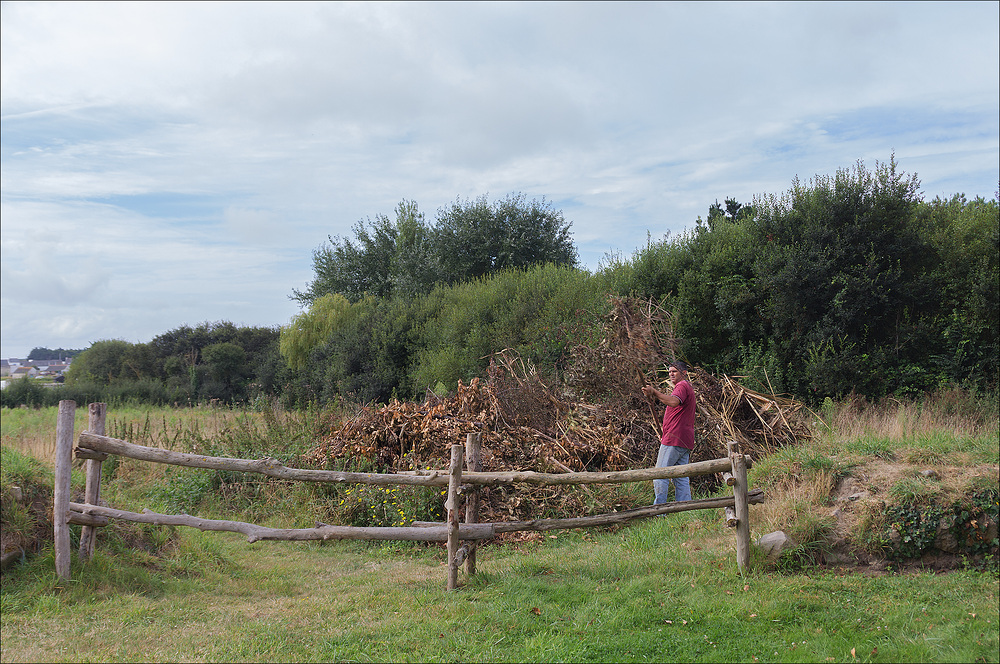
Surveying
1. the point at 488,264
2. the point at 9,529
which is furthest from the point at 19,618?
the point at 488,264

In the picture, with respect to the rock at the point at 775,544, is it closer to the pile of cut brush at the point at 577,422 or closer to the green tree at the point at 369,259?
the pile of cut brush at the point at 577,422

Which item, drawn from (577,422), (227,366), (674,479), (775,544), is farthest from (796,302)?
(227,366)

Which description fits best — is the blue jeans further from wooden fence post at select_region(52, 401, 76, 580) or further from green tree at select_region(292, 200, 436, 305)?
green tree at select_region(292, 200, 436, 305)

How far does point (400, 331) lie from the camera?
2241 cm

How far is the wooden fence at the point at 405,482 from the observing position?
617cm

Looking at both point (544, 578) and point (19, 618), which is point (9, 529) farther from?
point (544, 578)

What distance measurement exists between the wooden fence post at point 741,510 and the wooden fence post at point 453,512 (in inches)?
103

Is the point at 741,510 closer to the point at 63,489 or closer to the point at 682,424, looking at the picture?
the point at 682,424

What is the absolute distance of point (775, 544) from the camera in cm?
631

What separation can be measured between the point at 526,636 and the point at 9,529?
15.9ft

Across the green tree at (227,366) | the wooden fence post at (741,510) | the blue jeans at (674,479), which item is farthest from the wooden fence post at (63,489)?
the green tree at (227,366)

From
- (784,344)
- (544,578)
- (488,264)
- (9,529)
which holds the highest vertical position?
(488,264)

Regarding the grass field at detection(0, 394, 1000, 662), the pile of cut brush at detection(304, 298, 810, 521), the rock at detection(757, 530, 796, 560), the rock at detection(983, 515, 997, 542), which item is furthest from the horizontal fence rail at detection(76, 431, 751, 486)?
the pile of cut brush at detection(304, 298, 810, 521)

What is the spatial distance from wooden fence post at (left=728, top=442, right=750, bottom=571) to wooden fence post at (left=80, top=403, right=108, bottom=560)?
6.14 metres
